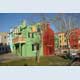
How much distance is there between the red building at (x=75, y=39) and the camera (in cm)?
246

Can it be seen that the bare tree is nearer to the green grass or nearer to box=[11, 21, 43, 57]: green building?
box=[11, 21, 43, 57]: green building

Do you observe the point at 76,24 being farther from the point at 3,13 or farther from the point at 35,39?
the point at 3,13

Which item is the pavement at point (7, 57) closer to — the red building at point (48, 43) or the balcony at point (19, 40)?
the balcony at point (19, 40)

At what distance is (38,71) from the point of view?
2430mm

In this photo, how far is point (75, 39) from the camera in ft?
8.09

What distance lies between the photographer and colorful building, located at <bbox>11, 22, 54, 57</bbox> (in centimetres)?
246

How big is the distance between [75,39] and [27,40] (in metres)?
0.49

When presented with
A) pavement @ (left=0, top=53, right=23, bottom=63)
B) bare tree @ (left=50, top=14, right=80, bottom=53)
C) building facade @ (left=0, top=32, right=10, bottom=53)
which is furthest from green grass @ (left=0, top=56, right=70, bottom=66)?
bare tree @ (left=50, top=14, right=80, bottom=53)

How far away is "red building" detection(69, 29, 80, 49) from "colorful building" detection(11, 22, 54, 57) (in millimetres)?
203

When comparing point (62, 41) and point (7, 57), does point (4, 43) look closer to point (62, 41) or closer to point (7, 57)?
point (7, 57)

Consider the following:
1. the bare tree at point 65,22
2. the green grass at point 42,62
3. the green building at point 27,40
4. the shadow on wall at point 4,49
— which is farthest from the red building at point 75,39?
the shadow on wall at point 4,49

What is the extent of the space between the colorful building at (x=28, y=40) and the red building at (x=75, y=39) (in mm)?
203

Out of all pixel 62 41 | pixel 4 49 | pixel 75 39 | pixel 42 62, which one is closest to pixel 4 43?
pixel 4 49

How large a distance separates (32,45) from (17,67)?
0.89 ft
